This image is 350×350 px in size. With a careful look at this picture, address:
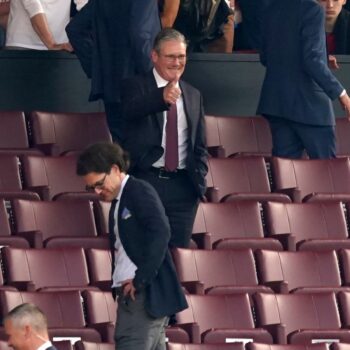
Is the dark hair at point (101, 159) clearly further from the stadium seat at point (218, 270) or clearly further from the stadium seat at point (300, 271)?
the stadium seat at point (300, 271)

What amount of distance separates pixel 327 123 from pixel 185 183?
1.61 m

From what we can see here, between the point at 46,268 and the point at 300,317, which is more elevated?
the point at 46,268

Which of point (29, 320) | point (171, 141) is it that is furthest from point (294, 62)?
point (29, 320)

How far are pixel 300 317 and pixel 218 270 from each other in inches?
19.5

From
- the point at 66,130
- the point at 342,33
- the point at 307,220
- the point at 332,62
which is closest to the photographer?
the point at 307,220

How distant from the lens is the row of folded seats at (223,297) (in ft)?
34.6

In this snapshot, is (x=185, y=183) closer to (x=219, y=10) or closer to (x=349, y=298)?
(x=349, y=298)

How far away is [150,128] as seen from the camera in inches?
449

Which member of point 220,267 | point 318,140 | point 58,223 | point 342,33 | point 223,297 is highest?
point 342,33

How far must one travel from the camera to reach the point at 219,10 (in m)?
13.6

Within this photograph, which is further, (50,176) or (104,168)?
(50,176)

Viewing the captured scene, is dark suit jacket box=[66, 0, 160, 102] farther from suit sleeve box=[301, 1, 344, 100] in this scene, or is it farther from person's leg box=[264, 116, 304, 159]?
person's leg box=[264, 116, 304, 159]

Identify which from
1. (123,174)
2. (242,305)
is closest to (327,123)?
(242,305)

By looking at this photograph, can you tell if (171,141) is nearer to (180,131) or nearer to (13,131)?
(180,131)
